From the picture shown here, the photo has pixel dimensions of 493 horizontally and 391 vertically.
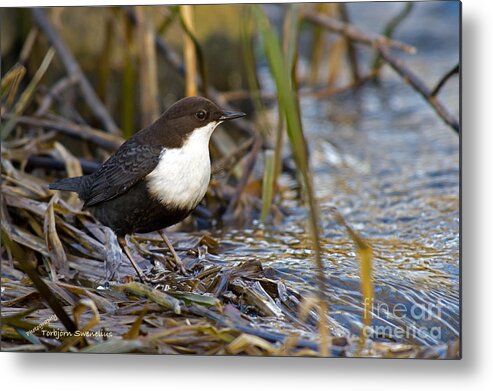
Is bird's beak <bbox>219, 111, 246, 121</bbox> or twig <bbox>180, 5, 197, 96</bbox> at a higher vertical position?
twig <bbox>180, 5, 197, 96</bbox>

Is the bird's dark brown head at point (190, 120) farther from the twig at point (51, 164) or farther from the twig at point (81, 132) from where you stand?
the twig at point (81, 132)

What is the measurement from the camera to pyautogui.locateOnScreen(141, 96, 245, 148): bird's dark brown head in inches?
114

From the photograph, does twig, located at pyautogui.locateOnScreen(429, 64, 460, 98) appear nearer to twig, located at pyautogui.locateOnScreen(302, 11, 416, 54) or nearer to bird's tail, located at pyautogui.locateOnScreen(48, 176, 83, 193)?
twig, located at pyautogui.locateOnScreen(302, 11, 416, 54)

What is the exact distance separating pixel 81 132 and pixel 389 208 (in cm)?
139

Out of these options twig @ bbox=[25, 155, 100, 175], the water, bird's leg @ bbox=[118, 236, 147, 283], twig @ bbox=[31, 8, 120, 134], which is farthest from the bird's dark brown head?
twig @ bbox=[31, 8, 120, 134]

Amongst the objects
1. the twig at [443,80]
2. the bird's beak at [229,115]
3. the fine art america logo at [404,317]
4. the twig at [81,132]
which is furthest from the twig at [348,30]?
the fine art america logo at [404,317]

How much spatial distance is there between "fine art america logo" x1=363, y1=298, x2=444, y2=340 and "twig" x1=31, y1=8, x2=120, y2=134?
172cm

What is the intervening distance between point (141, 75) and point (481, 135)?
1.70 metres

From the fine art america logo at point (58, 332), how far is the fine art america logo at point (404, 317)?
0.87 meters

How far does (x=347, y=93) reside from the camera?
4598 mm

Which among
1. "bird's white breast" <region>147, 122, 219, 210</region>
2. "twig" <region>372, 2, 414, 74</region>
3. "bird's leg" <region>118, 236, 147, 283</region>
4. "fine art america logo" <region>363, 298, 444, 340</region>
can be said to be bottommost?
"fine art america logo" <region>363, 298, 444, 340</region>

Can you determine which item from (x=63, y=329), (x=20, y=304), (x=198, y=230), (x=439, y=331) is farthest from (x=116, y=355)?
(x=439, y=331)

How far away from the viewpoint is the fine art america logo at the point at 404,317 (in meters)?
2.90

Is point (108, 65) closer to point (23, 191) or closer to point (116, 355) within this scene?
point (23, 191)
